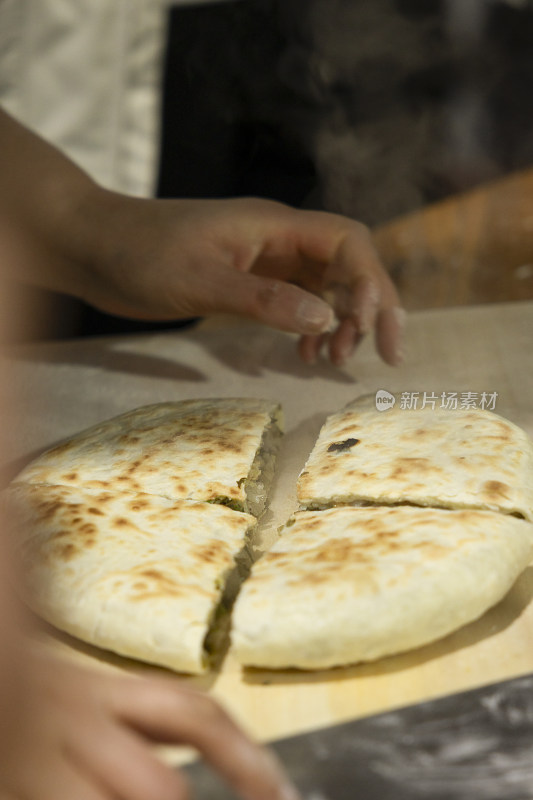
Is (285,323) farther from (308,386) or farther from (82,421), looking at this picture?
(82,421)

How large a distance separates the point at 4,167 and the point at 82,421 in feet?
3.62

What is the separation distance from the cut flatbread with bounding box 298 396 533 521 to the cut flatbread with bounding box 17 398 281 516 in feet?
0.56

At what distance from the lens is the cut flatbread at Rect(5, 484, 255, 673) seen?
1429mm

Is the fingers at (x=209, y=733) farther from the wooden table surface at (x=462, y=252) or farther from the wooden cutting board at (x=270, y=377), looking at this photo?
the wooden table surface at (x=462, y=252)

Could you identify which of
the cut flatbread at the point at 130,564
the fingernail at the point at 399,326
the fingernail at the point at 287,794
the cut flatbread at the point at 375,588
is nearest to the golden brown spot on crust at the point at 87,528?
the cut flatbread at the point at 130,564

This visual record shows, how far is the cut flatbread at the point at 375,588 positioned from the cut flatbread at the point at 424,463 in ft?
0.34

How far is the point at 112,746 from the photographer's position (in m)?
0.90

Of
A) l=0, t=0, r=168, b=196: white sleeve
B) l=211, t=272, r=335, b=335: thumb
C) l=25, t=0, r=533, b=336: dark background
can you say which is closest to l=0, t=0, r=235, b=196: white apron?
l=0, t=0, r=168, b=196: white sleeve

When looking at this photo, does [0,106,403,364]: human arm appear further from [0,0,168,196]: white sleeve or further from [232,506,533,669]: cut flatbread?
[0,0,168,196]: white sleeve

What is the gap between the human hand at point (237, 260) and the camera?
9.00ft

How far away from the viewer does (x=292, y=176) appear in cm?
377

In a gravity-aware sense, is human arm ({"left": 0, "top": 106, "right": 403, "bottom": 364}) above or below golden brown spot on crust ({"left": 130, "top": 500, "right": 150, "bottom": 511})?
Answer: above

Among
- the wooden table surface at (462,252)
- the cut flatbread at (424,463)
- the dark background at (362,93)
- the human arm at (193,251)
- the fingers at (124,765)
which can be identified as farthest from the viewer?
the dark background at (362,93)

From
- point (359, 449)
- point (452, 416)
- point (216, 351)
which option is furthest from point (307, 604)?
point (216, 351)
